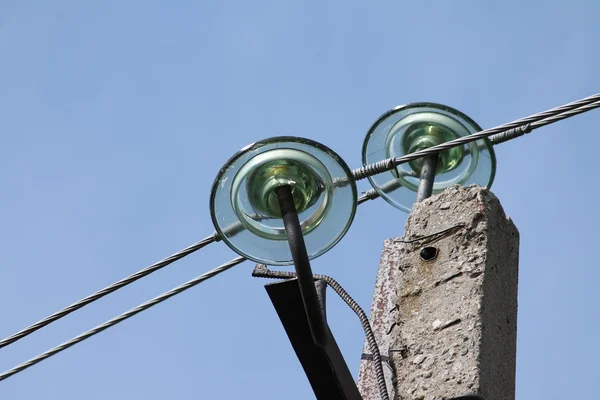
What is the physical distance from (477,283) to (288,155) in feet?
2.14

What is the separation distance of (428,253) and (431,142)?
2.17 ft

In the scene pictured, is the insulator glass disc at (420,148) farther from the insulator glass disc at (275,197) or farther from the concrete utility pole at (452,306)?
the insulator glass disc at (275,197)

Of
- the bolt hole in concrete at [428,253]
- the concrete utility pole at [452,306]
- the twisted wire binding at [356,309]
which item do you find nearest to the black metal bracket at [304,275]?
the twisted wire binding at [356,309]

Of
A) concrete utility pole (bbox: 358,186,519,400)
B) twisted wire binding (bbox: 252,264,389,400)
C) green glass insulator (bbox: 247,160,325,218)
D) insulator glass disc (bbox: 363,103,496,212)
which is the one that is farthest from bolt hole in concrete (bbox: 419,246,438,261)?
insulator glass disc (bbox: 363,103,496,212)

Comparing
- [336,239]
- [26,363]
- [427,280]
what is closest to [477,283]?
[427,280]

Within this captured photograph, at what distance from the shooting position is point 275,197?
3.50 m

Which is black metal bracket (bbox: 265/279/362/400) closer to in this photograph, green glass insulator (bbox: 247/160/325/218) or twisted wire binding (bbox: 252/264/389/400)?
twisted wire binding (bbox: 252/264/389/400)

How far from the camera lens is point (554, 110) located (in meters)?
4.24

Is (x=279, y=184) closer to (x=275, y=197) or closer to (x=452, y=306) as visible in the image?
(x=275, y=197)

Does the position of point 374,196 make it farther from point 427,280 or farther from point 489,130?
point 427,280

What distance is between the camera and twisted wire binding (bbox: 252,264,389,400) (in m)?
3.33

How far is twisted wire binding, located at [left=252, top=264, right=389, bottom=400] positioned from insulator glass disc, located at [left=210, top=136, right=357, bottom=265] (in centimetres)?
24

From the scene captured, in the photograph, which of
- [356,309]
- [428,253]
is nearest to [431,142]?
[428,253]

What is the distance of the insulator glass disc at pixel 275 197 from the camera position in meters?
3.49
